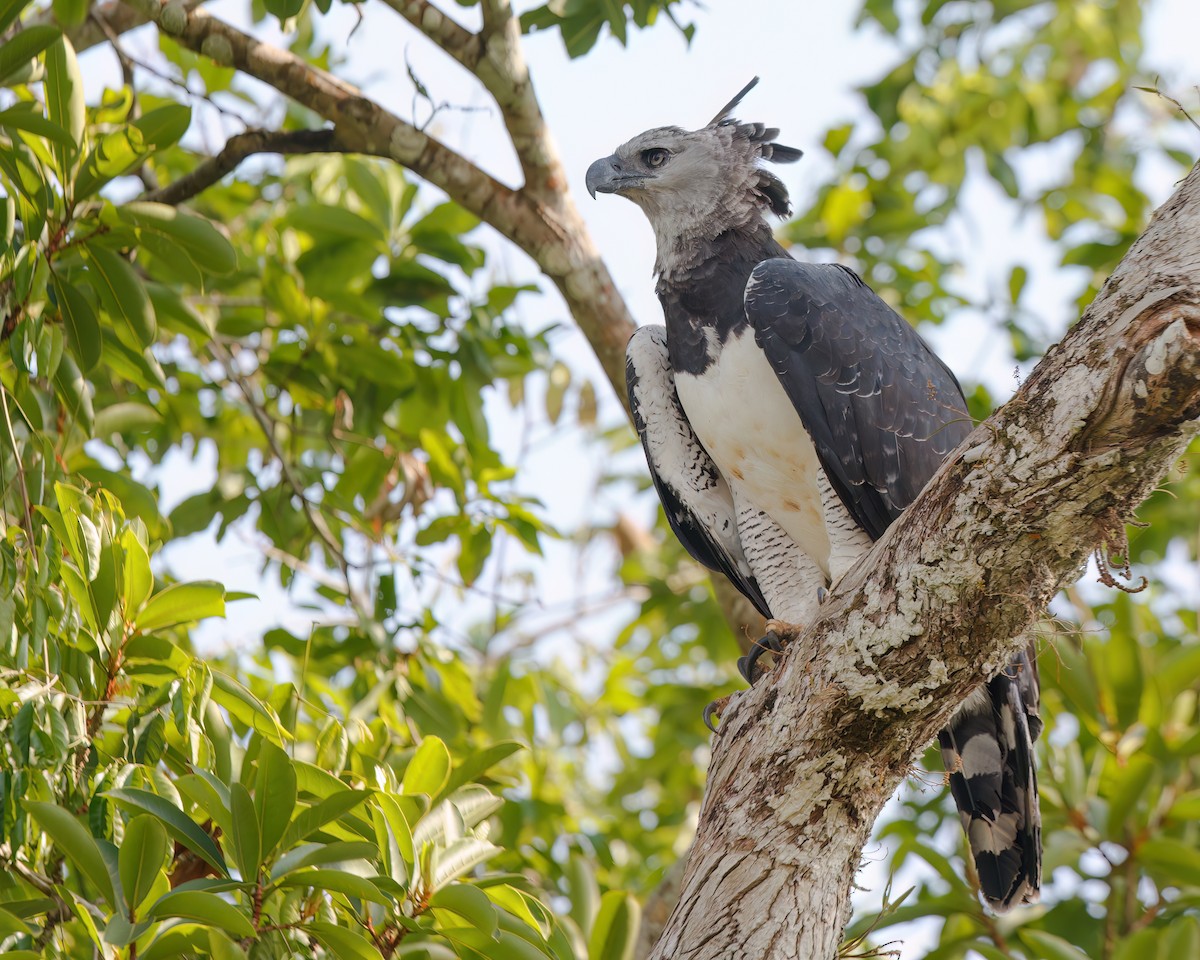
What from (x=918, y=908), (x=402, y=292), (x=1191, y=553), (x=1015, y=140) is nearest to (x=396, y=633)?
(x=402, y=292)

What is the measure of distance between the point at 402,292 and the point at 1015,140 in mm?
4750

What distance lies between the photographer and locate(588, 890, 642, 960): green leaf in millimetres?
3521

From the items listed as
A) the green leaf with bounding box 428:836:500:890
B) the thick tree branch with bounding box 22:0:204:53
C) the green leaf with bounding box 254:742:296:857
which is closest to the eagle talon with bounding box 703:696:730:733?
the green leaf with bounding box 428:836:500:890

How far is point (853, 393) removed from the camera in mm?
3902

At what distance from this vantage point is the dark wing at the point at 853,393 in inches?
152

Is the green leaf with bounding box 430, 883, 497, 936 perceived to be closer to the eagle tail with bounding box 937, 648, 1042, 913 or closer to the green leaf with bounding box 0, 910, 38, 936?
the green leaf with bounding box 0, 910, 38, 936

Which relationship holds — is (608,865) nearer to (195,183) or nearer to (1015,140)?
(195,183)

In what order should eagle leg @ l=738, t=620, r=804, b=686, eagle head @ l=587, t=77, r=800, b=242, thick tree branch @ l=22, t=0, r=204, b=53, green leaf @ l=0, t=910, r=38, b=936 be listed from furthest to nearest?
eagle head @ l=587, t=77, r=800, b=242 < thick tree branch @ l=22, t=0, r=204, b=53 < eagle leg @ l=738, t=620, r=804, b=686 < green leaf @ l=0, t=910, r=38, b=936

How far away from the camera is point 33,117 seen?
309 cm

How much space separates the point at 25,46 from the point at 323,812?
86.0 inches

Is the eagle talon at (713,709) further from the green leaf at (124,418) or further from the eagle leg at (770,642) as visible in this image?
the green leaf at (124,418)

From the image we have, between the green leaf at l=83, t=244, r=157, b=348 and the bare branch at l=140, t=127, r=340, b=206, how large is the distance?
1079mm

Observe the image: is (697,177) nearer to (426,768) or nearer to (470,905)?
(426,768)

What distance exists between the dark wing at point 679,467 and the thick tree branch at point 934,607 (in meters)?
1.61
